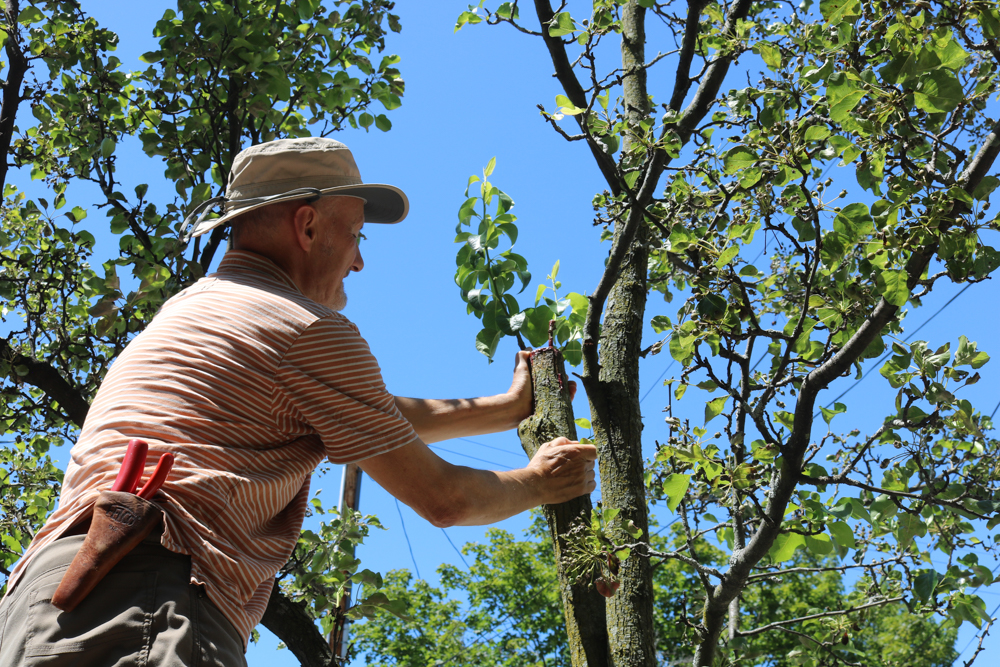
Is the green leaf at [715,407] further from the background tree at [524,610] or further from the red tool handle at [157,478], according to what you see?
the background tree at [524,610]

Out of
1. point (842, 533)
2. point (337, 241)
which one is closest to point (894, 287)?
point (842, 533)

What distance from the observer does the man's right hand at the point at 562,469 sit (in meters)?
2.26

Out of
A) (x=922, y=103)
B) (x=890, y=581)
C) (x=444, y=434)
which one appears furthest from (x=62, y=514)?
(x=890, y=581)

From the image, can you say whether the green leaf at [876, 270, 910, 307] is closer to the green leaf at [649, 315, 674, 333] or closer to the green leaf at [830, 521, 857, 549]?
the green leaf at [649, 315, 674, 333]

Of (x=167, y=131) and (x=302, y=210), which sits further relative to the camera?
(x=167, y=131)

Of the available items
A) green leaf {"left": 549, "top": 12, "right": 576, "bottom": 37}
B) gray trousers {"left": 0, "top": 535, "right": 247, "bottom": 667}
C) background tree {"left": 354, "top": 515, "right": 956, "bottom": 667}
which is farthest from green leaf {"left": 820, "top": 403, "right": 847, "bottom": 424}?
background tree {"left": 354, "top": 515, "right": 956, "bottom": 667}

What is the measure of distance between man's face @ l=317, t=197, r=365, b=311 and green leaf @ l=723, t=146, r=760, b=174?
110 cm

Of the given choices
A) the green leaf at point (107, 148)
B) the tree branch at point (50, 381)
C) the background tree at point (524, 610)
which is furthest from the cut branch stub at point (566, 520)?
the background tree at point (524, 610)

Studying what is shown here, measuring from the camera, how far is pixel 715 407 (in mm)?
2729

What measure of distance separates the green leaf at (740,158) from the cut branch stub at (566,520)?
2.83 feet

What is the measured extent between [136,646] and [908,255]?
1.98m

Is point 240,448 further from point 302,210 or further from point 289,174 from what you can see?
point 289,174

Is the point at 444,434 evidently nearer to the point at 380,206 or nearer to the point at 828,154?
the point at 380,206

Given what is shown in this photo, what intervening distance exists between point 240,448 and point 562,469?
0.92 m
